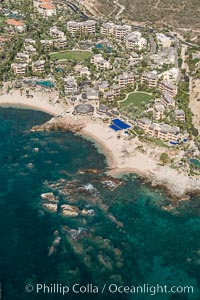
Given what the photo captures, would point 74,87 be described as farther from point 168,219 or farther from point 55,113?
point 168,219

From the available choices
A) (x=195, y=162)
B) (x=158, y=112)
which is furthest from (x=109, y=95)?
(x=195, y=162)

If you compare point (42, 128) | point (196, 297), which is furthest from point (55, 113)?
point (196, 297)

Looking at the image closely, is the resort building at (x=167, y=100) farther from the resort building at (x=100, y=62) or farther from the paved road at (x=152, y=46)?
the paved road at (x=152, y=46)

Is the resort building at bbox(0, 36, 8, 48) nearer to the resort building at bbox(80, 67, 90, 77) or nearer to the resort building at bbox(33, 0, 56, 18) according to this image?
the resort building at bbox(33, 0, 56, 18)

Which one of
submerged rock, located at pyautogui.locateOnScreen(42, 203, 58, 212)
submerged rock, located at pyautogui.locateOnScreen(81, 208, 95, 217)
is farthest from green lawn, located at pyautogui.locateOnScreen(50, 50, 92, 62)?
submerged rock, located at pyautogui.locateOnScreen(81, 208, 95, 217)

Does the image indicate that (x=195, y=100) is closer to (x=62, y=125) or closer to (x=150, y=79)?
(x=150, y=79)

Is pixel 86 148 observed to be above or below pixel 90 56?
below
